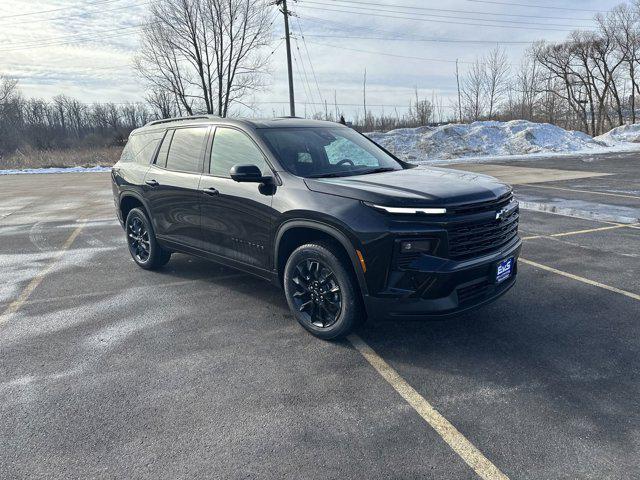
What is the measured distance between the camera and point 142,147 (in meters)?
5.89

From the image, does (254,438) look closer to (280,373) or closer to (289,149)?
(280,373)

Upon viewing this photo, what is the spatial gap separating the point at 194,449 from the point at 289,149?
2.73 metres

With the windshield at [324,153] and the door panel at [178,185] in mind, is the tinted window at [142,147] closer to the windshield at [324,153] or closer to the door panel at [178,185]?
the door panel at [178,185]

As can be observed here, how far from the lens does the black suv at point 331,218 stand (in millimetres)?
3246

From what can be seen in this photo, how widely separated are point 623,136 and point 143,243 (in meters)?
37.1

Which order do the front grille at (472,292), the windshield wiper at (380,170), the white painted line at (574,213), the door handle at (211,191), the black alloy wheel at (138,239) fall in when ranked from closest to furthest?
the front grille at (472,292)
the windshield wiper at (380,170)
the door handle at (211,191)
the black alloy wheel at (138,239)
the white painted line at (574,213)

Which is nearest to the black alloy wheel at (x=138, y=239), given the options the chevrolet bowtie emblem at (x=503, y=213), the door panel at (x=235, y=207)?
the door panel at (x=235, y=207)

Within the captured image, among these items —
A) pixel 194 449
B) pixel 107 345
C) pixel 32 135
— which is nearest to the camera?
pixel 194 449

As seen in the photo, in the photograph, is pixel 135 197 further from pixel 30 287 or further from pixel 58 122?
pixel 58 122

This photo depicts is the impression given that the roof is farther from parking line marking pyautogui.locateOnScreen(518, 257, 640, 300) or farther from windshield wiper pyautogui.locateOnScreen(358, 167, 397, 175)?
parking line marking pyautogui.locateOnScreen(518, 257, 640, 300)

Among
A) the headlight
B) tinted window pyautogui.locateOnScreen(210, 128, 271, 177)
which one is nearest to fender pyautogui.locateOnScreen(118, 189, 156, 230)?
tinted window pyautogui.locateOnScreen(210, 128, 271, 177)

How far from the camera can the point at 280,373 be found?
10.9 feet

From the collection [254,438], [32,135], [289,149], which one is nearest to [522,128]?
[289,149]

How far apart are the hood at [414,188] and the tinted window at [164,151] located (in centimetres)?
236
